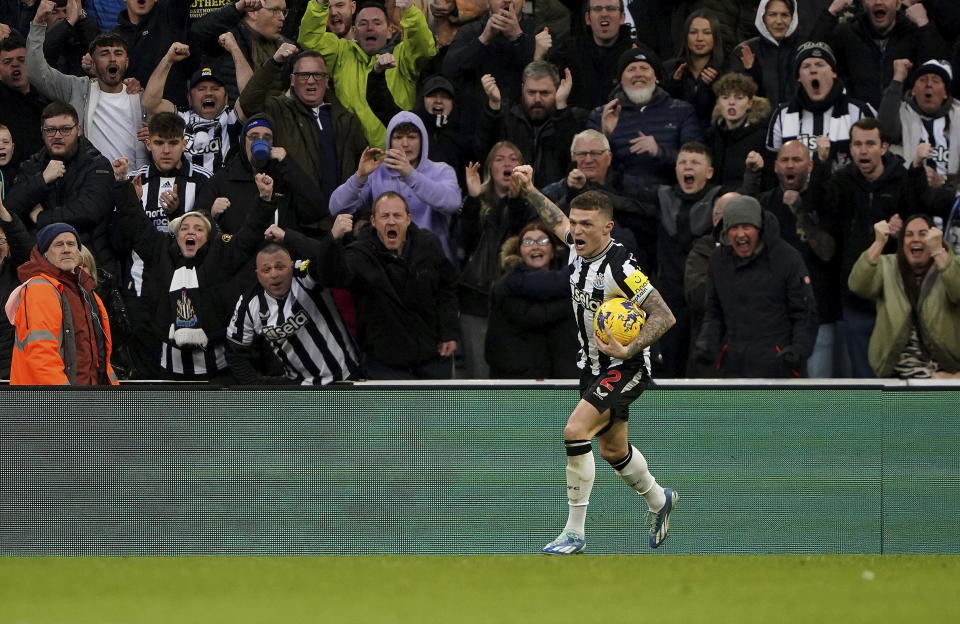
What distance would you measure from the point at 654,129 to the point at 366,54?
9.17ft

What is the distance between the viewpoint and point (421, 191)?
11969mm

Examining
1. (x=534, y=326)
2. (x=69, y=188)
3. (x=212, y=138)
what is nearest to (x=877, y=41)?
(x=534, y=326)

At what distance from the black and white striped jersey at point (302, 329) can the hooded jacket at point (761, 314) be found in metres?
2.82

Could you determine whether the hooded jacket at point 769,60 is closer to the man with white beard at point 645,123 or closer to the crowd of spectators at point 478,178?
the crowd of spectators at point 478,178

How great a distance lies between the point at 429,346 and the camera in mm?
11328

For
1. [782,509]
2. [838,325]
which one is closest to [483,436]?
[782,509]

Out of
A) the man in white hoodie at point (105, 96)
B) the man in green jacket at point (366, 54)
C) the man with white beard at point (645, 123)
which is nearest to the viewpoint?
the man with white beard at point (645, 123)

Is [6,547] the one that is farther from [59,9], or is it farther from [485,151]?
[59,9]

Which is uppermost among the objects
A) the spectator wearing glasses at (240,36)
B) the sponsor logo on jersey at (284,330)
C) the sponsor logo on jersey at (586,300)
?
the spectator wearing glasses at (240,36)

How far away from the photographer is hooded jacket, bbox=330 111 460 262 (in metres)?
Result: 12.0

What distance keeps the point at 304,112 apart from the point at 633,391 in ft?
16.4

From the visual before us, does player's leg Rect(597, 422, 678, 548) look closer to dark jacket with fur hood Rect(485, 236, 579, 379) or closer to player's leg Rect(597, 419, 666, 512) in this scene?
player's leg Rect(597, 419, 666, 512)

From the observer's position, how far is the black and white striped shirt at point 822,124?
12117 mm

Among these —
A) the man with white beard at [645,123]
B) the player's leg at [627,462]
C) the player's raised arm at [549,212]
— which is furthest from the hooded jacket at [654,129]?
the player's leg at [627,462]
